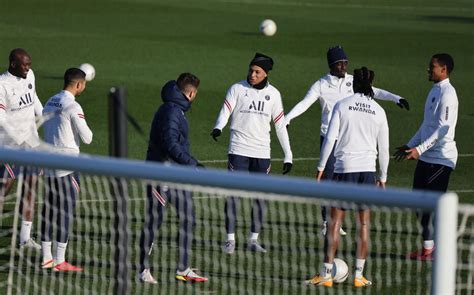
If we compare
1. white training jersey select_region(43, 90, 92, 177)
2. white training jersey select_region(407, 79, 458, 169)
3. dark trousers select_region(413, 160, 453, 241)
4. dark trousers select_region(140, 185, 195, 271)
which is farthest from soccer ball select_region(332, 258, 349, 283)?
white training jersey select_region(43, 90, 92, 177)

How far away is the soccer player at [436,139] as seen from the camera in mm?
13938

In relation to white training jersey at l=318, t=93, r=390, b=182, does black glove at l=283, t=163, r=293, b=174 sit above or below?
below

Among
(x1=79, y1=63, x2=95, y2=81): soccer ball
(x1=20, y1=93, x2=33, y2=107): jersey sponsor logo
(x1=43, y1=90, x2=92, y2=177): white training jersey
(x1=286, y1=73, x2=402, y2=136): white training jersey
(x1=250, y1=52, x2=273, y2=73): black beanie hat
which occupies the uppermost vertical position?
(x1=79, y1=63, x2=95, y2=81): soccer ball

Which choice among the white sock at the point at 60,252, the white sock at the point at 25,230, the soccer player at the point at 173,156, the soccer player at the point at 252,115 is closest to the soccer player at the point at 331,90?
the soccer player at the point at 252,115

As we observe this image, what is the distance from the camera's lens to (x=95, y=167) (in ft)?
27.2

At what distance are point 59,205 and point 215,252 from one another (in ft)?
6.40

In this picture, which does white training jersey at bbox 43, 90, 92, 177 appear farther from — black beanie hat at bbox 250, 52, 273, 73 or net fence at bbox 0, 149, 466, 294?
black beanie hat at bbox 250, 52, 273, 73

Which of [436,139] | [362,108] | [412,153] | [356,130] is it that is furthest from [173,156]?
[436,139]

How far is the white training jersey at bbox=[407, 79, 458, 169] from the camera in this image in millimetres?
13969

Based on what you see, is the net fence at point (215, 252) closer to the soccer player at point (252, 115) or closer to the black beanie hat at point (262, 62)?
the soccer player at point (252, 115)

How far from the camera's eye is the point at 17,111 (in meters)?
Answer: 15.1

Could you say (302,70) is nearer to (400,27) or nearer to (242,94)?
(400,27)

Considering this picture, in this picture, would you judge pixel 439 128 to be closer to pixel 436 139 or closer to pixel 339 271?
pixel 436 139

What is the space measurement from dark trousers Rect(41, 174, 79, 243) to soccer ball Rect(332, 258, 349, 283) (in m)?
2.75
